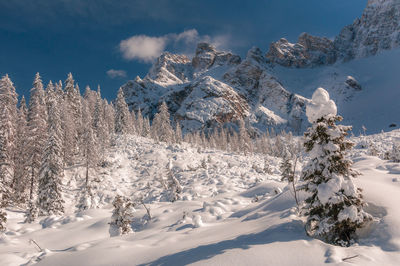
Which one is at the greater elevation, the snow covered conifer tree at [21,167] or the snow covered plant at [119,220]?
the snow covered conifer tree at [21,167]

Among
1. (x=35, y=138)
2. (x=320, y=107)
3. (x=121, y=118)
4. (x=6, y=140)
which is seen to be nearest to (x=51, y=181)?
(x=6, y=140)

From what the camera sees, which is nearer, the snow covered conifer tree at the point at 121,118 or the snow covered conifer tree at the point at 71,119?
the snow covered conifer tree at the point at 71,119

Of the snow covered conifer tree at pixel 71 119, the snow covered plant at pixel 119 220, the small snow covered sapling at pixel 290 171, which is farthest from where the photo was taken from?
the snow covered conifer tree at pixel 71 119

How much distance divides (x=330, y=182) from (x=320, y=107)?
216cm

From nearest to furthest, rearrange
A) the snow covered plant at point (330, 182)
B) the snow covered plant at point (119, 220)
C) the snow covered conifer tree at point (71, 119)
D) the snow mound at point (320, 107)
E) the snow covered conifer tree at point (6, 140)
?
the snow covered plant at point (330, 182)
the snow mound at point (320, 107)
the snow covered plant at point (119, 220)
the snow covered conifer tree at point (6, 140)
the snow covered conifer tree at point (71, 119)

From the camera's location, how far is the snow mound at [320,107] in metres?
6.71

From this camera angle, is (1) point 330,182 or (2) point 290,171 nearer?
(1) point 330,182

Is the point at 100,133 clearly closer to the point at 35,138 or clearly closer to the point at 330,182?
the point at 35,138

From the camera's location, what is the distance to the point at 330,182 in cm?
616

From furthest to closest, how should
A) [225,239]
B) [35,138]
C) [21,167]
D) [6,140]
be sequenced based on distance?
1. [35,138]
2. [21,167]
3. [6,140]
4. [225,239]


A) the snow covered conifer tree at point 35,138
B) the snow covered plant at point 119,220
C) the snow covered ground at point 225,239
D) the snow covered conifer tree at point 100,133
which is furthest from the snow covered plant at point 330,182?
the snow covered conifer tree at point 100,133

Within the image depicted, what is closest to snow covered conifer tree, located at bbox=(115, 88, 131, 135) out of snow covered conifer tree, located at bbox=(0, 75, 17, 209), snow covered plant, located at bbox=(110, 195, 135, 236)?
snow covered conifer tree, located at bbox=(0, 75, 17, 209)

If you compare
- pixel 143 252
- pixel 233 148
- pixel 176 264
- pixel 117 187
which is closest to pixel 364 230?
pixel 176 264

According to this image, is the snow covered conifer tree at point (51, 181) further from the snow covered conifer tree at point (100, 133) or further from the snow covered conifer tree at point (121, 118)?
the snow covered conifer tree at point (121, 118)
